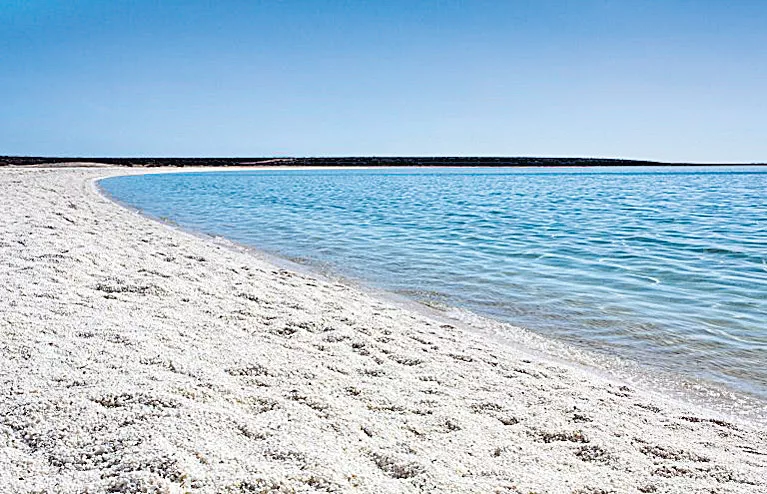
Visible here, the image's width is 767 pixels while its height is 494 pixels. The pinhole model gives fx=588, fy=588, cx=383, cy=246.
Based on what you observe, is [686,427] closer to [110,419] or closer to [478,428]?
[478,428]

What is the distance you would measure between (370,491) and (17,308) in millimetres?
3687

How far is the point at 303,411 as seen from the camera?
3293mm

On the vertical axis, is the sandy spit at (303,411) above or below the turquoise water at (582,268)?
above

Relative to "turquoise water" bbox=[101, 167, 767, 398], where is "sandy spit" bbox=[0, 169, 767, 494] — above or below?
above

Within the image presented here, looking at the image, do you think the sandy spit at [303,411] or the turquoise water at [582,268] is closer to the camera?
the sandy spit at [303,411]

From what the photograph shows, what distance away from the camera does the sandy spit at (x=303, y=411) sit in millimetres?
2615

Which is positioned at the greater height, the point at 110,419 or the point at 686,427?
the point at 110,419

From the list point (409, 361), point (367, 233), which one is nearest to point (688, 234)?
point (367, 233)

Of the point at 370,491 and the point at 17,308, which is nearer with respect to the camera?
the point at 370,491

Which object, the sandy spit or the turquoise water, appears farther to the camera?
the turquoise water

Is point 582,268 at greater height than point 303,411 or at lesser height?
lesser

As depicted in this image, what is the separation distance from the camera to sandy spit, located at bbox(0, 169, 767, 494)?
2615mm

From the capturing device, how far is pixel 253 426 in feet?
9.88

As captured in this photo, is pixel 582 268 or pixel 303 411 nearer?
pixel 303 411
